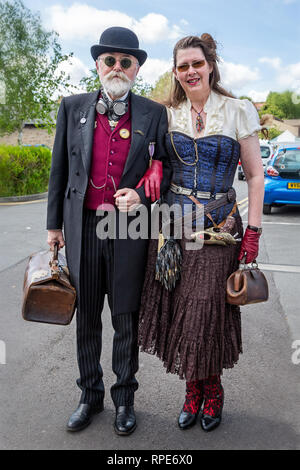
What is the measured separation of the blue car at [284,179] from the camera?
10.2m

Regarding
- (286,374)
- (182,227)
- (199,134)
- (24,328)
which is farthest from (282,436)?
(24,328)

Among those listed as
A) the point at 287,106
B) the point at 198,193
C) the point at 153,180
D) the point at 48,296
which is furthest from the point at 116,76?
the point at 287,106

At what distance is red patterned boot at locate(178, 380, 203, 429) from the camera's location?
2.67 m

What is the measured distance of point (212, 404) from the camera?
265 centimetres

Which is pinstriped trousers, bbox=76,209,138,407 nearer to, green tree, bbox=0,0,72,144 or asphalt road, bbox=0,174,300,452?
asphalt road, bbox=0,174,300,452

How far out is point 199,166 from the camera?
2.43m

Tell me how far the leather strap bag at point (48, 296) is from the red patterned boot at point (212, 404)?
907 mm

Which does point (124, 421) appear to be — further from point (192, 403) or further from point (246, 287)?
point (246, 287)

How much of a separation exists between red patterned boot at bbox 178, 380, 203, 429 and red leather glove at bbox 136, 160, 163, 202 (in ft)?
3.76

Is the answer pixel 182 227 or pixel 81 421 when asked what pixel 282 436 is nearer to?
pixel 81 421

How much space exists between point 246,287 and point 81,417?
48.7 inches

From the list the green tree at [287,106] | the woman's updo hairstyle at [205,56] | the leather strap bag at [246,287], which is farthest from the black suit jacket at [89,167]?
the green tree at [287,106]

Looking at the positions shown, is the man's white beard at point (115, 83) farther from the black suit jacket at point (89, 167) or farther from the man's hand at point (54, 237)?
the man's hand at point (54, 237)

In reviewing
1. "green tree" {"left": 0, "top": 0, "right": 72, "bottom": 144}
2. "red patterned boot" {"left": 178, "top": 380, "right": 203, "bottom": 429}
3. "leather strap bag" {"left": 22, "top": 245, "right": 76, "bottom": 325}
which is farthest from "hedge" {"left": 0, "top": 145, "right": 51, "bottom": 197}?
"red patterned boot" {"left": 178, "top": 380, "right": 203, "bottom": 429}
